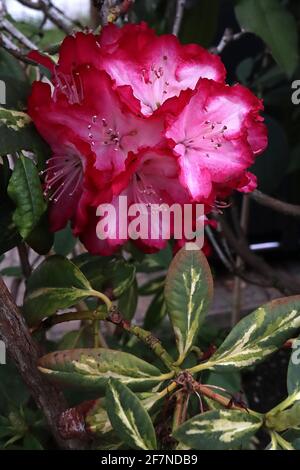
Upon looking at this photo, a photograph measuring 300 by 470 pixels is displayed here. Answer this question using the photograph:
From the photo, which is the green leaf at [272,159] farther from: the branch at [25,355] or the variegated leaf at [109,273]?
the branch at [25,355]

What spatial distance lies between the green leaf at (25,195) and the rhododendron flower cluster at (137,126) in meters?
0.03

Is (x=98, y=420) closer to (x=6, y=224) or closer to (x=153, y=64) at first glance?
(x=6, y=224)

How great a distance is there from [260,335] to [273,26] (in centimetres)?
70

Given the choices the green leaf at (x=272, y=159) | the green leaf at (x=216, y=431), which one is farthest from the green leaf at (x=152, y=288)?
the green leaf at (x=216, y=431)

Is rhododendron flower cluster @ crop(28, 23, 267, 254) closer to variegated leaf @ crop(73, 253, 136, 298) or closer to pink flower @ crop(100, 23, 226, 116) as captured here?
pink flower @ crop(100, 23, 226, 116)

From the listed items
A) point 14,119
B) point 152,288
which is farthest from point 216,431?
point 152,288

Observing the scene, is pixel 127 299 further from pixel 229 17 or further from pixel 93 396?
pixel 229 17

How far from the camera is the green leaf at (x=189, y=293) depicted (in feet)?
1.79

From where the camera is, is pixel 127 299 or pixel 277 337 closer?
pixel 277 337

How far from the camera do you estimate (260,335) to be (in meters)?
0.52

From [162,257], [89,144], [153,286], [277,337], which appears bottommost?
[153,286]
